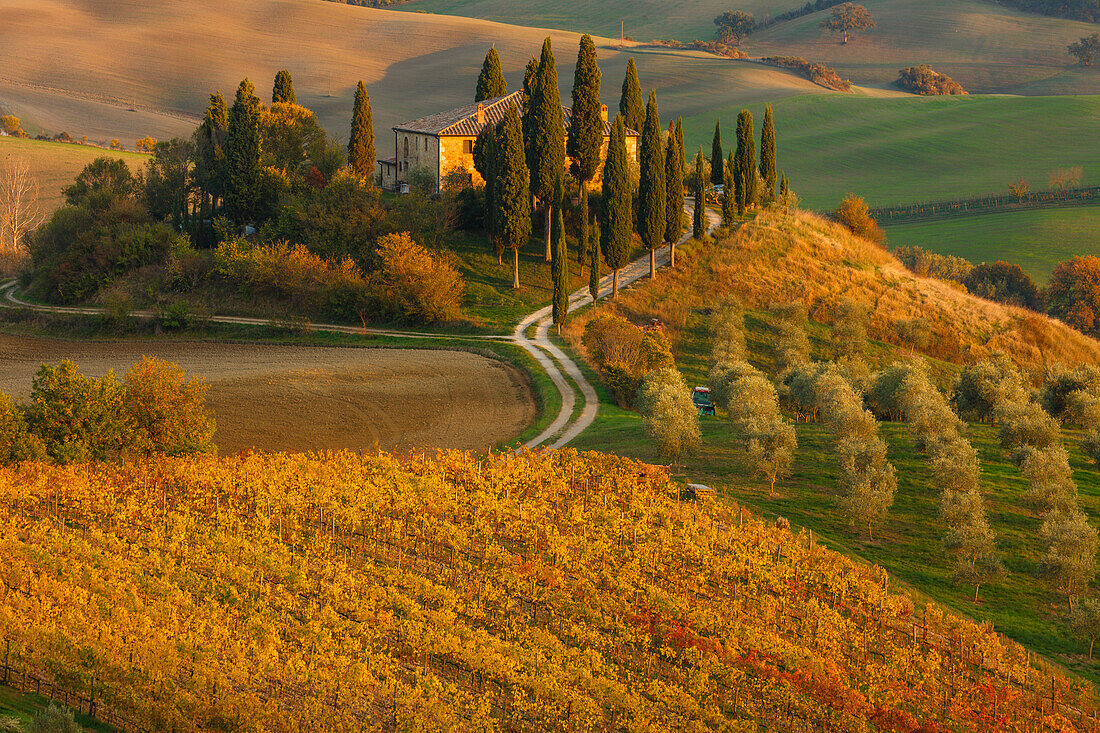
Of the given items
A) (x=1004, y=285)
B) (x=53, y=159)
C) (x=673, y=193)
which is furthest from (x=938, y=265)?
(x=53, y=159)

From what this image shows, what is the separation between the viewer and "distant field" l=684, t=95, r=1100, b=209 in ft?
449

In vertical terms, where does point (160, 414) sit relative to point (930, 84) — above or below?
below

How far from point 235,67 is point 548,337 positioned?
13051 centimetres

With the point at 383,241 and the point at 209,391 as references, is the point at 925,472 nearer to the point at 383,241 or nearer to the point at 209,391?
the point at 209,391

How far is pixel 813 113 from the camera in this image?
6599 inches

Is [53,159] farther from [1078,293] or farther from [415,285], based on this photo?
[1078,293]

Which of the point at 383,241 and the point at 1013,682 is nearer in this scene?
the point at 1013,682

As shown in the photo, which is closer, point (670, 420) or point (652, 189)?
point (670, 420)

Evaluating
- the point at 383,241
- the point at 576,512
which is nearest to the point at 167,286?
the point at 383,241

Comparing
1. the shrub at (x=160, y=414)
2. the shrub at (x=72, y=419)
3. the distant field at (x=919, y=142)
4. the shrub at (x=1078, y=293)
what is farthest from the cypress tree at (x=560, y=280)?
the distant field at (x=919, y=142)

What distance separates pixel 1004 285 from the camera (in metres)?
99.9

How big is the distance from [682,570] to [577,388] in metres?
23.4

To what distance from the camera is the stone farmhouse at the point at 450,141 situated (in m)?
79.5

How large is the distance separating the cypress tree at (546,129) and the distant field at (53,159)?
61.7 m
